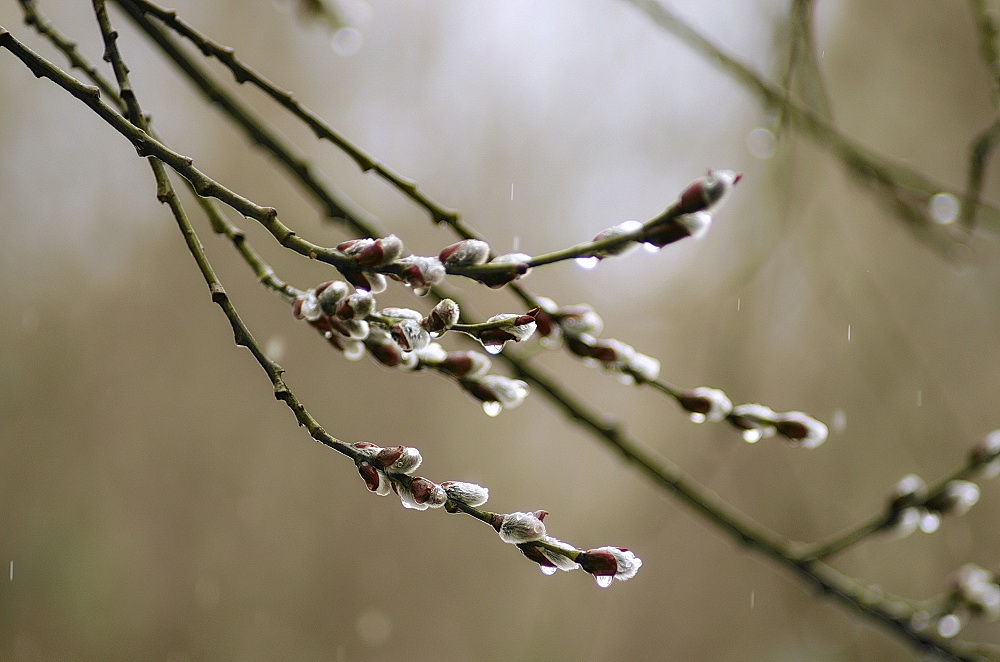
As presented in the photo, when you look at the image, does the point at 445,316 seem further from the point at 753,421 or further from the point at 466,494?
the point at 753,421

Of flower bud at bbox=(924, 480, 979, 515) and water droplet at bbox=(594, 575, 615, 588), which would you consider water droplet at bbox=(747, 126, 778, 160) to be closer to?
flower bud at bbox=(924, 480, 979, 515)

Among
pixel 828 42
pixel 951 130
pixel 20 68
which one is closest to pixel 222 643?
pixel 20 68

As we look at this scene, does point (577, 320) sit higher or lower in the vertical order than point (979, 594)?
lower

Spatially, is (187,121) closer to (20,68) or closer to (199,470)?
(20,68)

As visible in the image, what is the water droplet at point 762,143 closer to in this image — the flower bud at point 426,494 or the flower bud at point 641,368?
the flower bud at point 641,368

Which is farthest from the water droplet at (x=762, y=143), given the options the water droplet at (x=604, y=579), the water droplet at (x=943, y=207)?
the water droplet at (x=604, y=579)

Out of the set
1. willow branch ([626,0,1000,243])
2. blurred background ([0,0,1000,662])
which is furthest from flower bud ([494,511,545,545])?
blurred background ([0,0,1000,662])

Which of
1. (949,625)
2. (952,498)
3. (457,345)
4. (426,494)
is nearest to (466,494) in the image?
(426,494)
